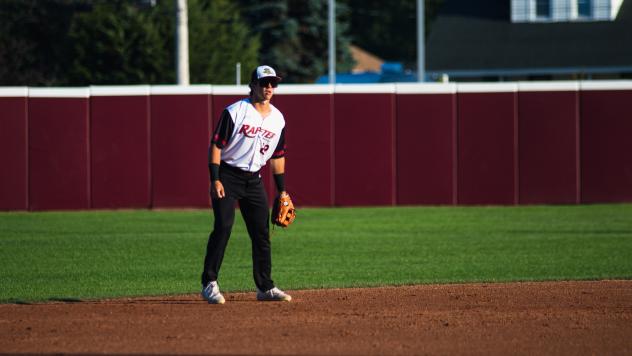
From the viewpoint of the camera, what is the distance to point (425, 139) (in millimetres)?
23188

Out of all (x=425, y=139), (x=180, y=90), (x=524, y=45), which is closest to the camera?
(x=180, y=90)

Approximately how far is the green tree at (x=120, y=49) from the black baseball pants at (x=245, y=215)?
29531 mm

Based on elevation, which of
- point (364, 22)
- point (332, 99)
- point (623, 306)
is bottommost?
point (623, 306)

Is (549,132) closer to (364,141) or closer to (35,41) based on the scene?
(364,141)

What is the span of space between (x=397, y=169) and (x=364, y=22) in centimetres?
5634

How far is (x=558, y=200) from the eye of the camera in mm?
23531

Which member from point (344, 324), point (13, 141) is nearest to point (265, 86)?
point (344, 324)

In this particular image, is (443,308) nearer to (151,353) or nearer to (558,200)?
(151,353)

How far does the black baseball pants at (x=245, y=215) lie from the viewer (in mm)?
10047

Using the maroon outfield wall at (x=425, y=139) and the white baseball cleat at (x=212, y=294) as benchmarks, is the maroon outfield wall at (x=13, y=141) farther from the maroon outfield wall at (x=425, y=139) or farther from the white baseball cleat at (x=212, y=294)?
the white baseball cleat at (x=212, y=294)

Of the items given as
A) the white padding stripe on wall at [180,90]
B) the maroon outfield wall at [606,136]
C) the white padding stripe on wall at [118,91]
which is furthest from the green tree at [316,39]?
the white padding stripe on wall at [118,91]

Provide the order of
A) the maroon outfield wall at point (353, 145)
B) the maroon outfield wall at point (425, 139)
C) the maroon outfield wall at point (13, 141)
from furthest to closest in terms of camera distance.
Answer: the maroon outfield wall at point (425, 139)
the maroon outfield wall at point (353, 145)
the maroon outfield wall at point (13, 141)

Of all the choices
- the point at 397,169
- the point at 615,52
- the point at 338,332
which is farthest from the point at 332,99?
the point at 615,52

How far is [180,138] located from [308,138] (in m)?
2.42
